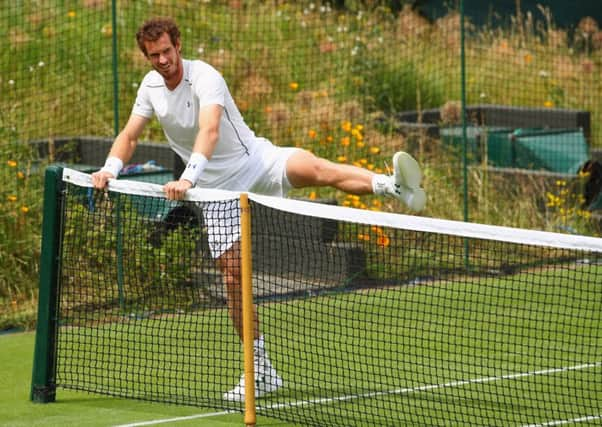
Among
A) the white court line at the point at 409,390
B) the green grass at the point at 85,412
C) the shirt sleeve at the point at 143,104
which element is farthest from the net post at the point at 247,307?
the shirt sleeve at the point at 143,104

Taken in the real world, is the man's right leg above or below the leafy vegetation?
below

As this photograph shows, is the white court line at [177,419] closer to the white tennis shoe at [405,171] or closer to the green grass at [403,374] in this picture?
the green grass at [403,374]

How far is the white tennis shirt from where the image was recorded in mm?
7188

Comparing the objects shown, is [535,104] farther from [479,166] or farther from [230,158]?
[230,158]

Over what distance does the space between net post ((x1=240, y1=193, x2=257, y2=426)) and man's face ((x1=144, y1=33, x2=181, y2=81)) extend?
1133 millimetres

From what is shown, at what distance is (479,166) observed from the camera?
13.1 metres

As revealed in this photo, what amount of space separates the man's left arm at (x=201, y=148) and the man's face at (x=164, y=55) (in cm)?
33

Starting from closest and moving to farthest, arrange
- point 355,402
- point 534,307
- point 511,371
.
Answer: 1. point 355,402
2. point 511,371
3. point 534,307

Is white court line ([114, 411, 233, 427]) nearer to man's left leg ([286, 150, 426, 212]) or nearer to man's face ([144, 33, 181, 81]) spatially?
man's left leg ([286, 150, 426, 212])

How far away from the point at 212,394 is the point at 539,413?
1.92 meters

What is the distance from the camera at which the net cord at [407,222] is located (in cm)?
569

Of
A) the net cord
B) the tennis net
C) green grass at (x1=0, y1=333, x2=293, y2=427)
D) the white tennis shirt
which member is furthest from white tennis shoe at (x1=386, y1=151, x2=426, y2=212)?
green grass at (x1=0, y1=333, x2=293, y2=427)

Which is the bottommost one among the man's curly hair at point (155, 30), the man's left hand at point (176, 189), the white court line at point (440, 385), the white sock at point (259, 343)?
the white court line at point (440, 385)

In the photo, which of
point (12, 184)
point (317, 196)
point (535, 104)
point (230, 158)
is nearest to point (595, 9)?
point (535, 104)
